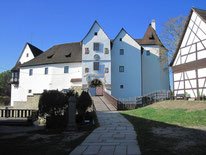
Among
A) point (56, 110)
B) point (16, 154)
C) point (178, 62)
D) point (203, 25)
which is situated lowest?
point (16, 154)

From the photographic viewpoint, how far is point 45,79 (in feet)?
119

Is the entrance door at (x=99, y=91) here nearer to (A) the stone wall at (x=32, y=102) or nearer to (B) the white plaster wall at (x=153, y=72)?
(B) the white plaster wall at (x=153, y=72)

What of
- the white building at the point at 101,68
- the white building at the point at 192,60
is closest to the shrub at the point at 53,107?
the white building at the point at 192,60

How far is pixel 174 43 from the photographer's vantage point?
104 feet

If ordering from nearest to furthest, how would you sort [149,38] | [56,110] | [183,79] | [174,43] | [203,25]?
[56,110], [203,25], [183,79], [174,43], [149,38]

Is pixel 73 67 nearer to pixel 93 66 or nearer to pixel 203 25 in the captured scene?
pixel 93 66

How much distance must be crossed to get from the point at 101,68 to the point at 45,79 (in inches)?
Result: 454

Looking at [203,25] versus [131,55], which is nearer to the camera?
[203,25]

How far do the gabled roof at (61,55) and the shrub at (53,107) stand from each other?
2338cm

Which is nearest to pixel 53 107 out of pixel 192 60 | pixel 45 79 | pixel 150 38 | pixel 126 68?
pixel 192 60

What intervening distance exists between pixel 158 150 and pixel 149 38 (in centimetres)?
3468

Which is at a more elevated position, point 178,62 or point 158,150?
point 178,62

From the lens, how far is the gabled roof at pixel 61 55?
1419 inches

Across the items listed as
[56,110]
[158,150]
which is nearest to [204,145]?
[158,150]
